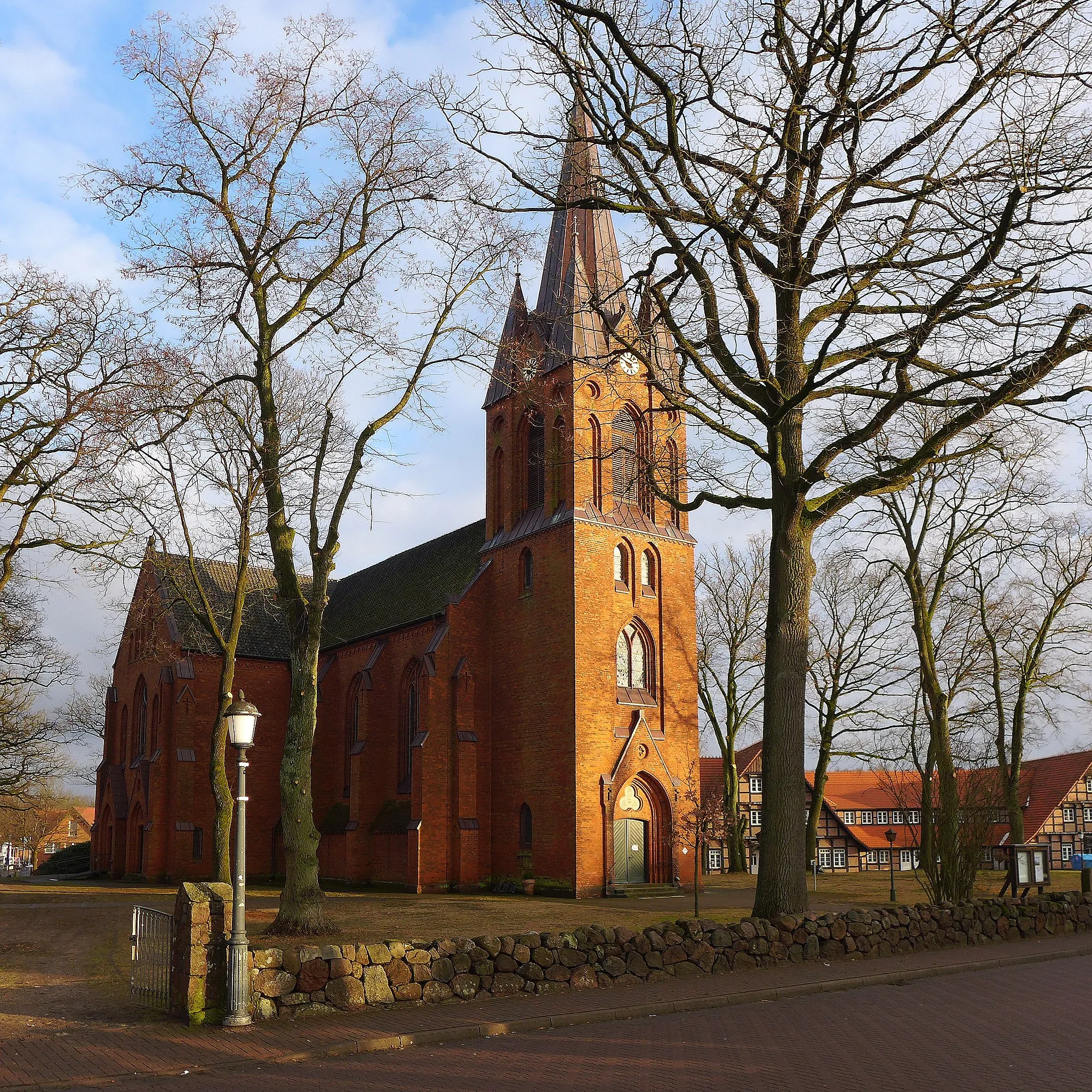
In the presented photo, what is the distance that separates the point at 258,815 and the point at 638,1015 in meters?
33.1

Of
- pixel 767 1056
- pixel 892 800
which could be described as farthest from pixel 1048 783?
pixel 767 1056

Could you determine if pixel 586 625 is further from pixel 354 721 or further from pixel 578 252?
pixel 354 721

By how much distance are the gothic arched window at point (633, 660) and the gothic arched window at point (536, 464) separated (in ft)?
17.1

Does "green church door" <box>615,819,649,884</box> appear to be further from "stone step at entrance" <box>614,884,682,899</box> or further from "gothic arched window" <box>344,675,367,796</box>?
"gothic arched window" <box>344,675,367,796</box>

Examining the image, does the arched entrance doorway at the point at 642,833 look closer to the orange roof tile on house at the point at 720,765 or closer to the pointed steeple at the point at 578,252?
the pointed steeple at the point at 578,252

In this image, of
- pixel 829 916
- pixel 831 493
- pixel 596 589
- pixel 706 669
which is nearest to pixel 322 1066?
pixel 829 916

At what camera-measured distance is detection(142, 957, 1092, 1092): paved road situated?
915 centimetres

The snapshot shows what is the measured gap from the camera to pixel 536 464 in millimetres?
35344

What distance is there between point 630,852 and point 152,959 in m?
21.3

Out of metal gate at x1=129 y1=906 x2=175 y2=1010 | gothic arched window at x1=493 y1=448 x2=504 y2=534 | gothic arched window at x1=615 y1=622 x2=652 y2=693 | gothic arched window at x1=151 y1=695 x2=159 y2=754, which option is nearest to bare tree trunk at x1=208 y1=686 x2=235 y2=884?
metal gate at x1=129 y1=906 x2=175 y2=1010

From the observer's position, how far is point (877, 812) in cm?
7244

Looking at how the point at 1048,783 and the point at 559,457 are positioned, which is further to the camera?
the point at 1048,783

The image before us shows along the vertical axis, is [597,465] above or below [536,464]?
below

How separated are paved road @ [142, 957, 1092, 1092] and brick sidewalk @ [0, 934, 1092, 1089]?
0.24m
